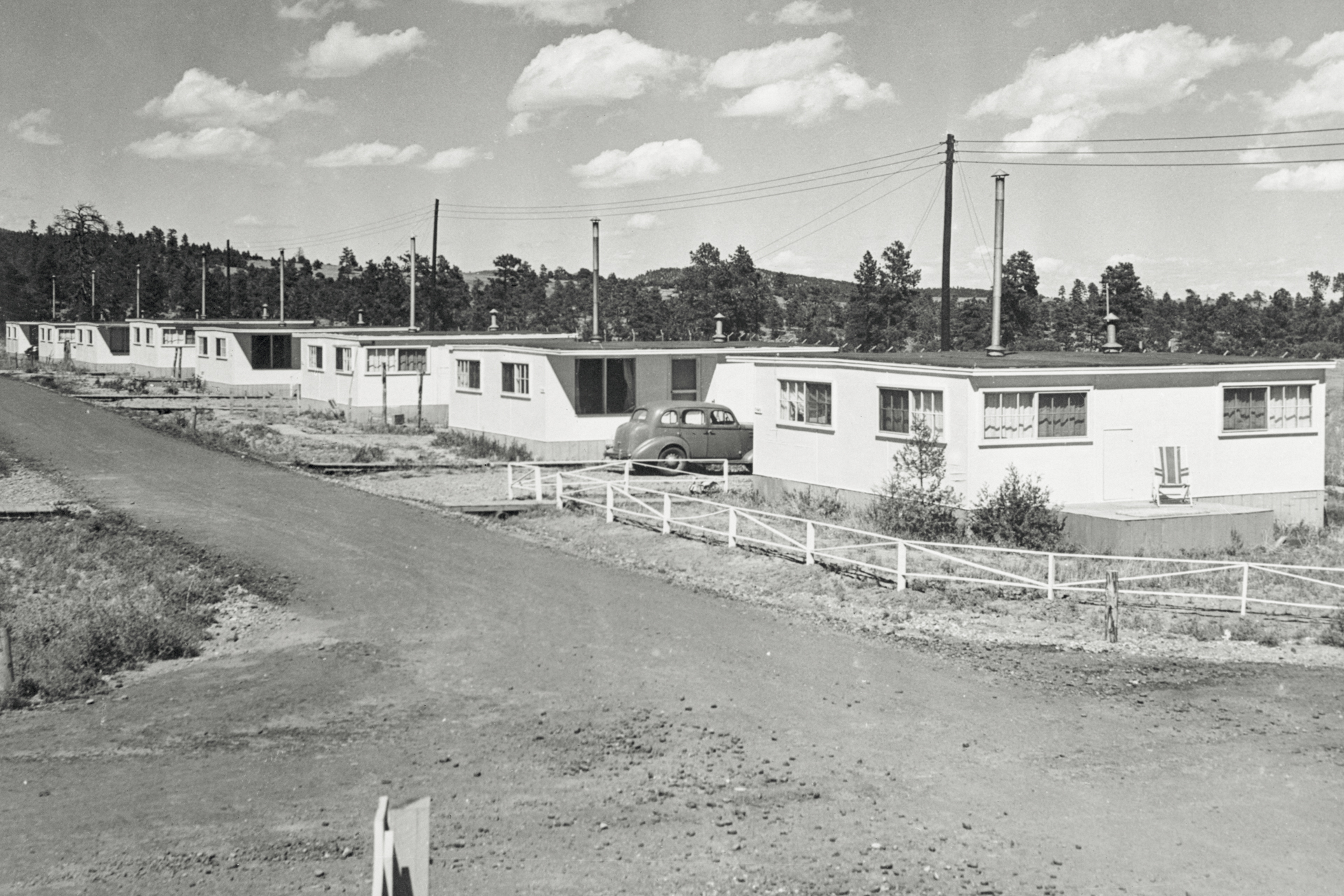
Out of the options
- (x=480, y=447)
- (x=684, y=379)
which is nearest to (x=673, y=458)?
(x=684, y=379)

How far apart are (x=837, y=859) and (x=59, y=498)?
63.2ft

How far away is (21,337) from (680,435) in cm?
6361

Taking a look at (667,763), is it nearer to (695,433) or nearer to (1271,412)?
(1271,412)

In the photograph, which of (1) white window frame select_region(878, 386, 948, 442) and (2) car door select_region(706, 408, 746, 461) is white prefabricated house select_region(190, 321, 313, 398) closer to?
(2) car door select_region(706, 408, 746, 461)

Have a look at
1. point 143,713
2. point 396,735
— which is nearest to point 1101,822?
point 396,735

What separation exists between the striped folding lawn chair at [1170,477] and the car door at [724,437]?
9568 mm

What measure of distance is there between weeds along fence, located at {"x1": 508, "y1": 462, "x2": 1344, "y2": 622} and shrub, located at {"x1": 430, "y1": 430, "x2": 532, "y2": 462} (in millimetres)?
8337

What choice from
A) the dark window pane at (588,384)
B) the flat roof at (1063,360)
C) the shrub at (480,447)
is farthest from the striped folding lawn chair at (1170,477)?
the shrub at (480,447)

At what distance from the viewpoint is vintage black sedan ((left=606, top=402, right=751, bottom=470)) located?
27953mm

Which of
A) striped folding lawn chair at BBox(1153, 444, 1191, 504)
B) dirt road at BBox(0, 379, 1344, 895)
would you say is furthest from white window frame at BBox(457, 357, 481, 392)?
dirt road at BBox(0, 379, 1344, 895)

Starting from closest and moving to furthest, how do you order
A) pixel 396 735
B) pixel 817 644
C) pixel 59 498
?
pixel 396 735 < pixel 817 644 < pixel 59 498

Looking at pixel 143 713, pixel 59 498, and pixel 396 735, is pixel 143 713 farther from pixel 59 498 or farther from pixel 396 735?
pixel 59 498

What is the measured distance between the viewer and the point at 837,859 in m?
8.05

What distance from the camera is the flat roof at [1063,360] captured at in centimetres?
2125
